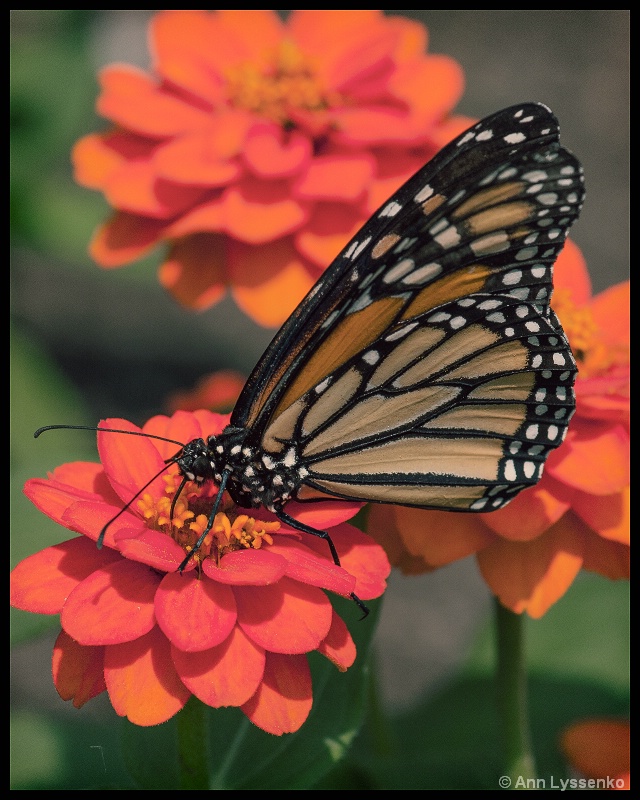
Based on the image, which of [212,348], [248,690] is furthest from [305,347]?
[212,348]

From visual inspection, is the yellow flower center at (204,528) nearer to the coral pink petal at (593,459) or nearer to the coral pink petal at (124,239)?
the coral pink petal at (593,459)

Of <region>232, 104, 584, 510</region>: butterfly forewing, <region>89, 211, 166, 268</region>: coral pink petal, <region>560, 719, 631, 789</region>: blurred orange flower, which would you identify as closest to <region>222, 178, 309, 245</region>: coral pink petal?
<region>89, 211, 166, 268</region>: coral pink petal

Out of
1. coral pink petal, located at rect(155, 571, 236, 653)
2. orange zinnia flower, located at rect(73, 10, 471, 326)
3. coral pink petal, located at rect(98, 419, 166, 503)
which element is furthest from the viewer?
orange zinnia flower, located at rect(73, 10, 471, 326)

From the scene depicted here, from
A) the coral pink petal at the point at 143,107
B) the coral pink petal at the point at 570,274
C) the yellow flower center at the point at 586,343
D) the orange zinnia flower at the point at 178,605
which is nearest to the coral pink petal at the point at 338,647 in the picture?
the orange zinnia flower at the point at 178,605

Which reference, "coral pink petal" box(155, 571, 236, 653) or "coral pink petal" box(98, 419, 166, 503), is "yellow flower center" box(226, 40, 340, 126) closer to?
"coral pink petal" box(98, 419, 166, 503)

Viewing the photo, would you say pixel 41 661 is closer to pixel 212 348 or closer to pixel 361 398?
pixel 212 348

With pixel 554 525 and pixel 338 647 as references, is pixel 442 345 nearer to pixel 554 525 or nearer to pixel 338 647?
pixel 554 525
